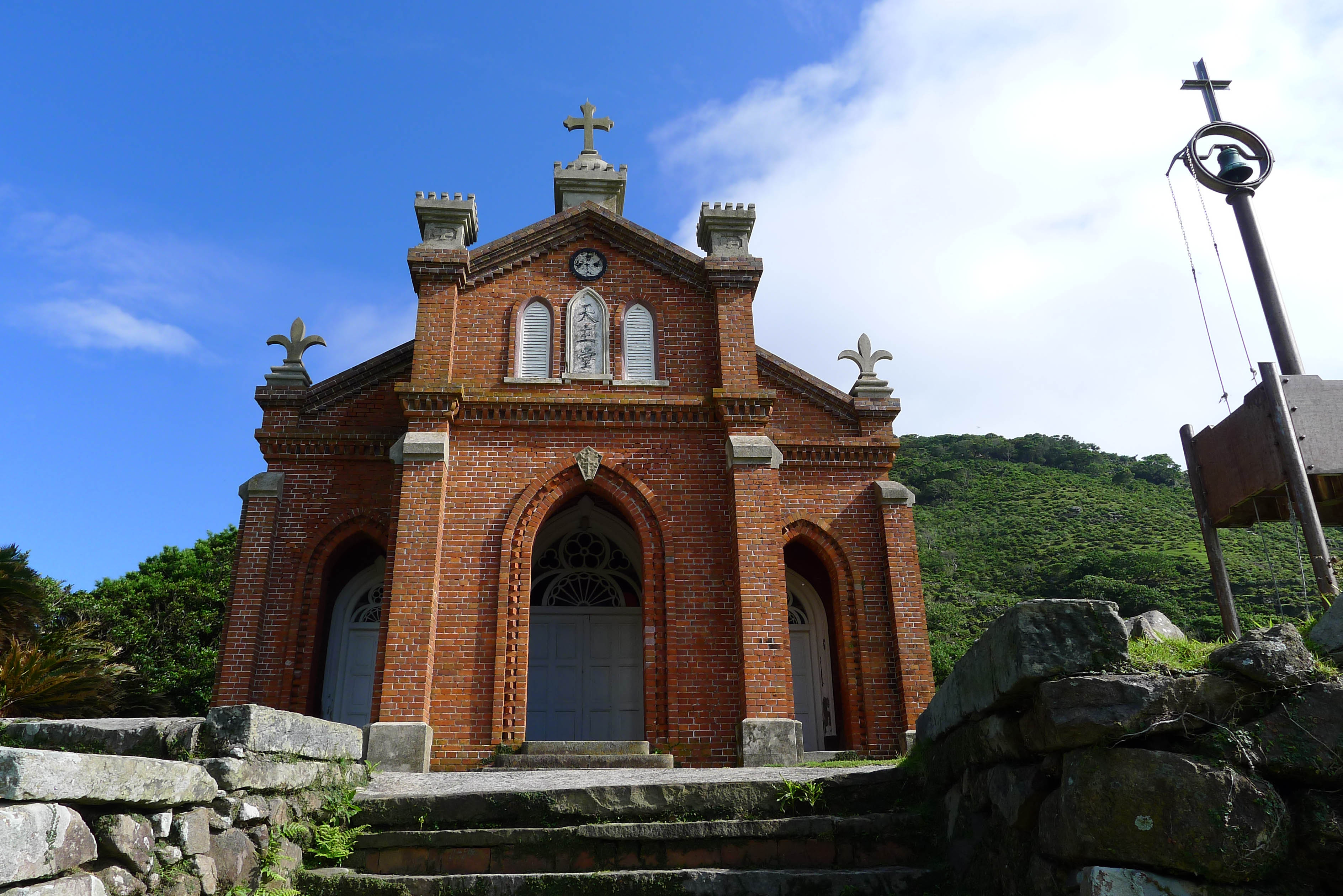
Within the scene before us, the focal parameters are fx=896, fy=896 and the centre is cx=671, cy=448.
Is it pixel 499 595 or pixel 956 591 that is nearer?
pixel 499 595

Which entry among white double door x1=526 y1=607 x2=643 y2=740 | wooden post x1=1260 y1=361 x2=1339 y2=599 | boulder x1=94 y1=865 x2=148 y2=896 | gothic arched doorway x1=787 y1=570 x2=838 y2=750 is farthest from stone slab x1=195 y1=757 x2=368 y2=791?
gothic arched doorway x1=787 y1=570 x2=838 y2=750

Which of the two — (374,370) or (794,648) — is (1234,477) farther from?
(374,370)

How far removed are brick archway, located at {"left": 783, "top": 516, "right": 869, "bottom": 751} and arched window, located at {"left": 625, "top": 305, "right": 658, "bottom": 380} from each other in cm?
364

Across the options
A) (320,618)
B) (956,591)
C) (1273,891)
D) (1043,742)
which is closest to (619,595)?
(320,618)

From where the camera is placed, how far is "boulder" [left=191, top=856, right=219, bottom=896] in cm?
475

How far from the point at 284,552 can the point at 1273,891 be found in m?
13.7

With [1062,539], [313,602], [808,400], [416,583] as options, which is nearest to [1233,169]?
[808,400]

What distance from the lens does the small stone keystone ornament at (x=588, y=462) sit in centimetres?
1342

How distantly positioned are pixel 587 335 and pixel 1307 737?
38.7ft

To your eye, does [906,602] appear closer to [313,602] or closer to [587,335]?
[587,335]

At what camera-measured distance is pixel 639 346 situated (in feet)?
47.9

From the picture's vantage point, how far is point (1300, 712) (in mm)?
4105

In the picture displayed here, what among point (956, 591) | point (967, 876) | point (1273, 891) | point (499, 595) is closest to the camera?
point (1273, 891)

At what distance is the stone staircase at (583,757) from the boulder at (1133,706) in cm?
746
